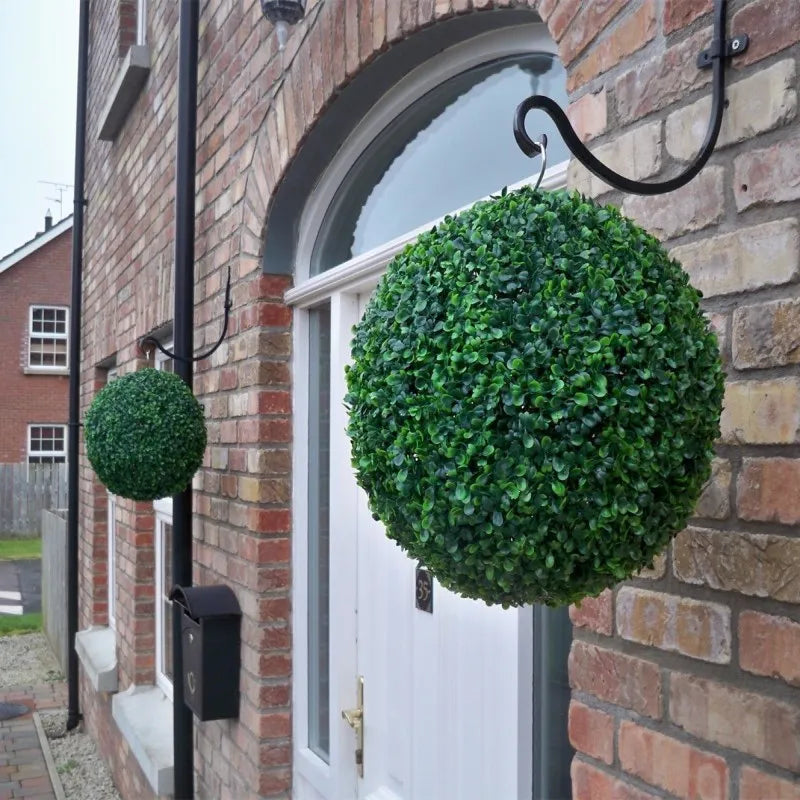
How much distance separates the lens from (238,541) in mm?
3199

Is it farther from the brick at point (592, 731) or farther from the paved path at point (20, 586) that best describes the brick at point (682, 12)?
the paved path at point (20, 586)

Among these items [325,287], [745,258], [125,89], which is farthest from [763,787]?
[125,89]

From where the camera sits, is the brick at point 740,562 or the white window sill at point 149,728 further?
the white window sill at point 149,728

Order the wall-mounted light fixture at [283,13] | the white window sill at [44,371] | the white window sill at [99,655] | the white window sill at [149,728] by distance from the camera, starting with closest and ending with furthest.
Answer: the wall-mounted light fixture at [283,13] < the white window sill at [149,728] < the white window sill at [99,655] < the white window sill at [44,371]

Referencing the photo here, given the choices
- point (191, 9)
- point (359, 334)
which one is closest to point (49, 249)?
point (191, 9)

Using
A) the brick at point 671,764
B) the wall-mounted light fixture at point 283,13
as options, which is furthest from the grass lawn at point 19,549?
the brick at point 671,764

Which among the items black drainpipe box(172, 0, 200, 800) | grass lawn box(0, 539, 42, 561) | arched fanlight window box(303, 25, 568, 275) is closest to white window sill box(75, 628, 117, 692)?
black drainpipe box(172, 0, 200, 800)

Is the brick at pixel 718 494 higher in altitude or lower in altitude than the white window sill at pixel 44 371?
lower

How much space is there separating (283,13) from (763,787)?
92.4 inches

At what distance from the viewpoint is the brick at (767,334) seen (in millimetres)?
1272

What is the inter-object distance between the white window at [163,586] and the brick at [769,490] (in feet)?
12.7

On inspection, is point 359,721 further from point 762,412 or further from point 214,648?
point 762,412

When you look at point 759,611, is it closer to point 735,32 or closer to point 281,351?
point 735,32

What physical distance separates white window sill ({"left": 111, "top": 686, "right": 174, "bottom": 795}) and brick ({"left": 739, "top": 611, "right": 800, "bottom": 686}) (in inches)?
120
